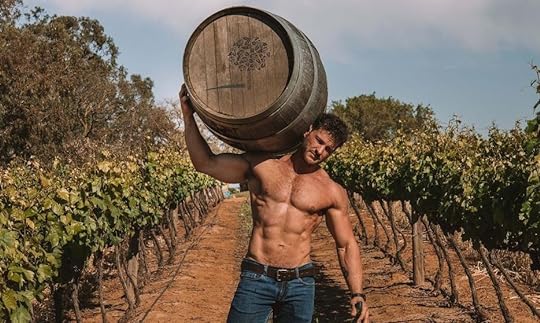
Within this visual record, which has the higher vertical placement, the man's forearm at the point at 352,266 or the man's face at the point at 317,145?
the man's face at the point at 317,145

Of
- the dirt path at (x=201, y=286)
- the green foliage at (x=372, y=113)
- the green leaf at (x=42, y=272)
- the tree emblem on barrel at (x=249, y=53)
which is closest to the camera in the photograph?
the tree emblem on barrel at (x=249, y=53)

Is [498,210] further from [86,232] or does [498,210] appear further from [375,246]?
[375,246]

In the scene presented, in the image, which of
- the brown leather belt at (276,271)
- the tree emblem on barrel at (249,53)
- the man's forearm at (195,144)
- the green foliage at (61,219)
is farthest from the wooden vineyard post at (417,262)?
the tree emblem on barrel at (249,53)

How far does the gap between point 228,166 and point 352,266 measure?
0.98 m

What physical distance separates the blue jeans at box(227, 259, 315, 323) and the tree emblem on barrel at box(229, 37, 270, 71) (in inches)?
47.0

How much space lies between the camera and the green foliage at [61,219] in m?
5.60

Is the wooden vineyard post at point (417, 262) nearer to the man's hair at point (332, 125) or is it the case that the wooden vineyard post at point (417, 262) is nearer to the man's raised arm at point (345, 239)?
the man's raised arm at point (345, 239)

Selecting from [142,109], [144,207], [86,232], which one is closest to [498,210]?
[86,232]

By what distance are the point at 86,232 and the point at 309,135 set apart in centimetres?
499

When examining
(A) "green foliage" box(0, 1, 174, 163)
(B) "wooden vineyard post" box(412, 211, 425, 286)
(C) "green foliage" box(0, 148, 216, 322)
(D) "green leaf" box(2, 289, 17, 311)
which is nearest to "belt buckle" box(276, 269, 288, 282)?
(C) "green foliage" box(0, 148, 216, 322)

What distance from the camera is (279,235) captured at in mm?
4422

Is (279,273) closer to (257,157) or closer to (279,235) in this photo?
(279,235)

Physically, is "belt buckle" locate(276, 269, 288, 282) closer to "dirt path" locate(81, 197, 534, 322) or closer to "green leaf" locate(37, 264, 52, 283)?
"green leaf" locate(37, 264, 52, 283)

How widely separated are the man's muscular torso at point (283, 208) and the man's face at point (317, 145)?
0.59ft
